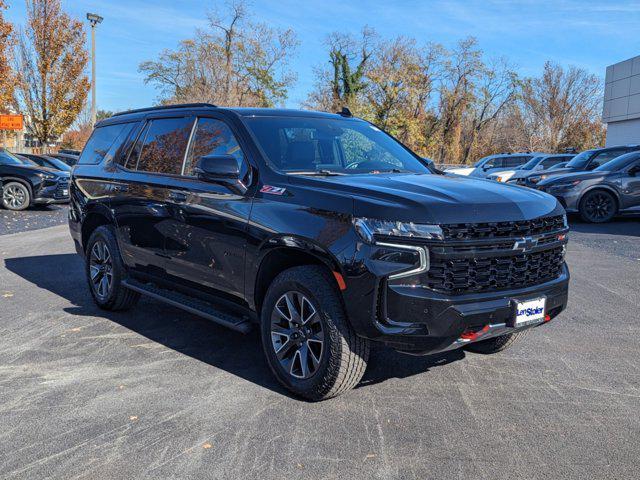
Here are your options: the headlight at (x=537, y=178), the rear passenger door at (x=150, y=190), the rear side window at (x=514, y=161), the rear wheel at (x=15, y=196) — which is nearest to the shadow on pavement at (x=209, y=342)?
the rear passenger door at (x=150, y=190)

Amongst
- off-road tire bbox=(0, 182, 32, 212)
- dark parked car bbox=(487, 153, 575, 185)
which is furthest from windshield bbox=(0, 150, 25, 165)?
dark parked car bbox=(487, 153, 575, 185)

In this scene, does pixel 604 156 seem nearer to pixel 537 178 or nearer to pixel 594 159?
pixel 594 159

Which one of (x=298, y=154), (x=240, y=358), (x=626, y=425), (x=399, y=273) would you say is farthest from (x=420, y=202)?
(x=240, y=358)

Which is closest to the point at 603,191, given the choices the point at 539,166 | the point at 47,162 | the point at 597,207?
the point at 597,207

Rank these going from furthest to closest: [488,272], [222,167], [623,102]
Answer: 1. [623,102]
2. [222,167]
3. [488,272]

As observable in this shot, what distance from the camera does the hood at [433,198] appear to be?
138 inches

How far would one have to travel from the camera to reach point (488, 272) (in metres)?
3.64

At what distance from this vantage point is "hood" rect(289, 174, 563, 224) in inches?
138

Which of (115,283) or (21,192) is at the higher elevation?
(21,192)

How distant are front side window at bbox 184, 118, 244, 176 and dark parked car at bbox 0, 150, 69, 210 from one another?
13.8 meters

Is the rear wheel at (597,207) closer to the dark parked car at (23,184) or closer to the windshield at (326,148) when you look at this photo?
the windshield at (326,148)

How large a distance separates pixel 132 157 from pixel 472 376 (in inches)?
145

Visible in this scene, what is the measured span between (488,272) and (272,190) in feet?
5.02

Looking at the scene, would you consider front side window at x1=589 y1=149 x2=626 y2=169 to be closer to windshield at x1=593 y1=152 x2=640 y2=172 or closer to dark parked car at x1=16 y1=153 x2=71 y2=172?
windshield at x1=593 y1=152 x2=640 y2=172
